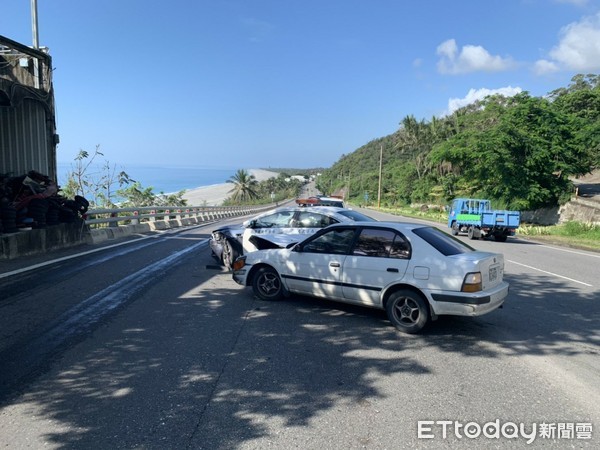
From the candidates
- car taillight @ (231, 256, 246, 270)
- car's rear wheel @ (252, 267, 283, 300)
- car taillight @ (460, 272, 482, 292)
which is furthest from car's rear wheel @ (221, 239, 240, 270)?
car taillight @ (460, 272, 482, 292)

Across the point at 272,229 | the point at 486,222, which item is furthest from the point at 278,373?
the point at 486,222

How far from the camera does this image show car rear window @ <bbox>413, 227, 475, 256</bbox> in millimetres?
6023

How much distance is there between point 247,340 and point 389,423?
2358 millimetres

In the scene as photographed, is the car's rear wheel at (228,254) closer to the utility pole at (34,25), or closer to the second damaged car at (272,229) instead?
the second damaged car at (272,229)

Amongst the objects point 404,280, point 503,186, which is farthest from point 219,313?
point 503,186

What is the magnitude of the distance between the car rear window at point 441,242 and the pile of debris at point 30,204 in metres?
9.95

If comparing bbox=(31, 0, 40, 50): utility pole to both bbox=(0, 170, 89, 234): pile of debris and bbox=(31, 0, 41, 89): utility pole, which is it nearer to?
bbox=(31, 0, 41, 89): utility pole

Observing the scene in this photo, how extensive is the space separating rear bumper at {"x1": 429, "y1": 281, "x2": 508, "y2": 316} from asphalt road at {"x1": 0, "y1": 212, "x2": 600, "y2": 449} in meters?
0.42

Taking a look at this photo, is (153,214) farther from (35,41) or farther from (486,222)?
(486,222)

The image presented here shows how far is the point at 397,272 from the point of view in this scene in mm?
5984

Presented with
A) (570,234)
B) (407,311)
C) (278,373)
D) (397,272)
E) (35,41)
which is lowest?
(570,234)

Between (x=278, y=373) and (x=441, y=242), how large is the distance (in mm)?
3002

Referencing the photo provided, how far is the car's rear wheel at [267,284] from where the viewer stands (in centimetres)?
748

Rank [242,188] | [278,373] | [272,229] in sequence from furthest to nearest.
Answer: [242,188]
[272,229]
[278,373]
